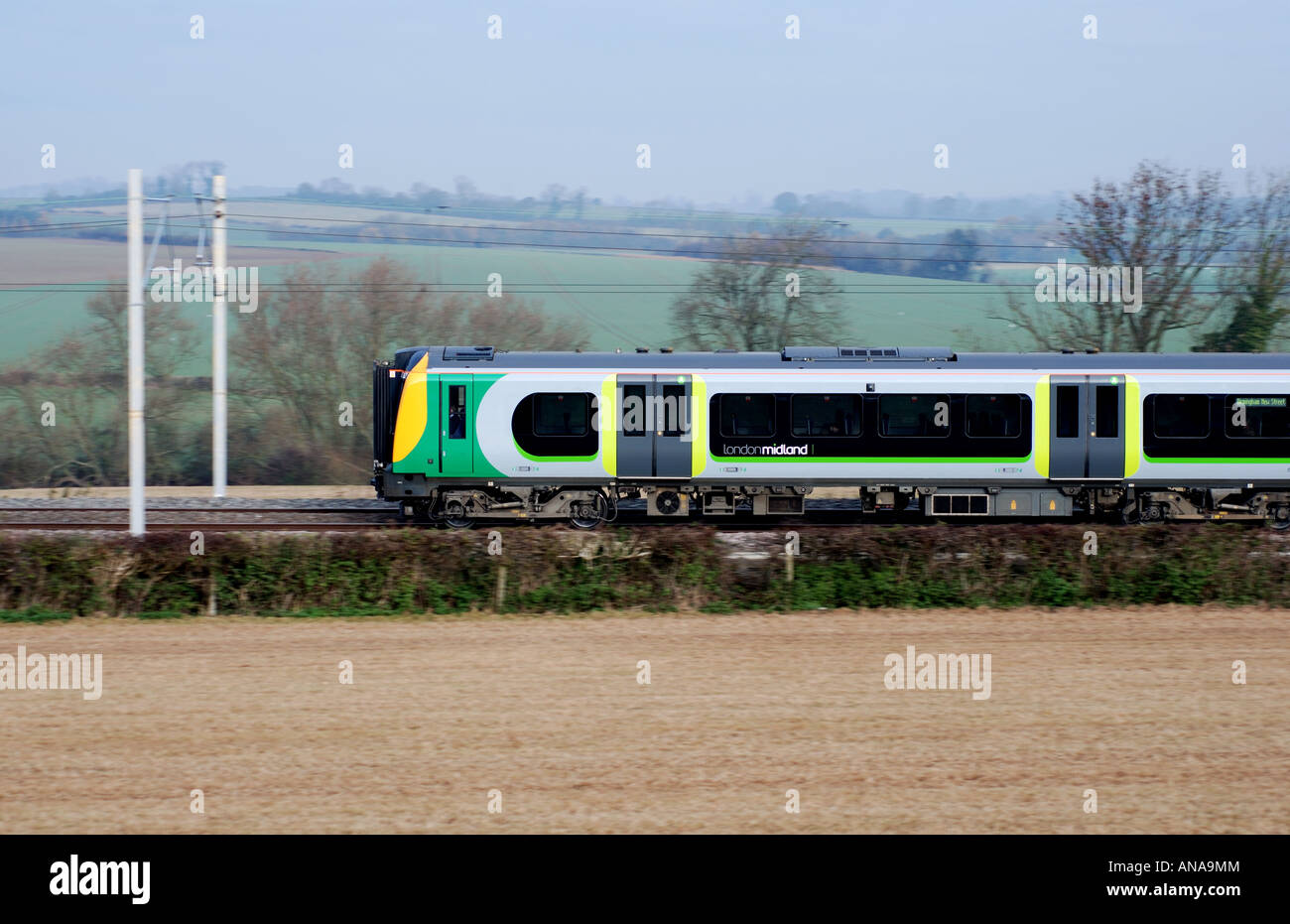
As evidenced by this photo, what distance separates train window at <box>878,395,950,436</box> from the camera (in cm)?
2119

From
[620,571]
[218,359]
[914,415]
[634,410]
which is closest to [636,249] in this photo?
[218,359]

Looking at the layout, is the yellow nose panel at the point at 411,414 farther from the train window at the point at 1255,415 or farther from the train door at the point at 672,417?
the train window at the point at 1255,415

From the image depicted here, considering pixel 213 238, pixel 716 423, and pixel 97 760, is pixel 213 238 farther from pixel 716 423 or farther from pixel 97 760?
pixel 97 760

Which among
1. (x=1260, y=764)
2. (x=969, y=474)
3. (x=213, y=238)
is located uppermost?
(x=213, y=238)

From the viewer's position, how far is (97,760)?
9.38 metres

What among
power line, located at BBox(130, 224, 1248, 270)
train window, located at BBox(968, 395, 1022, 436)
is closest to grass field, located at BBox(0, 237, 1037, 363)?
power line, located at BBox(130, 224, 1248, 270)

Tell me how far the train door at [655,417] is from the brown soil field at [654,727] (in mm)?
6869

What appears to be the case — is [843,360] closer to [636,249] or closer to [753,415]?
[753,415]

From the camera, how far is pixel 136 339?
19.1 meters

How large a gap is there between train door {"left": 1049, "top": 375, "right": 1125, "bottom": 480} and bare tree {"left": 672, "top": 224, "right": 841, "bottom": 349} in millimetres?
18932

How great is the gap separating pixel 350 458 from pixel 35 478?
959 cm

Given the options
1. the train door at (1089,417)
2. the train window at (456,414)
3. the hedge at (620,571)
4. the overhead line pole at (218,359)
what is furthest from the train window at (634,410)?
the overhead line pole at (218,359)

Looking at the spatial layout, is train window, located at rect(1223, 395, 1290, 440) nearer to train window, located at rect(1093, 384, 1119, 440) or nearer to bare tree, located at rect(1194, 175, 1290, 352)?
train window, located at rect(1093, 384, 1119, 440)

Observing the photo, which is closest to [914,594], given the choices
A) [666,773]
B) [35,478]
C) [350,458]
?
[666,773]
